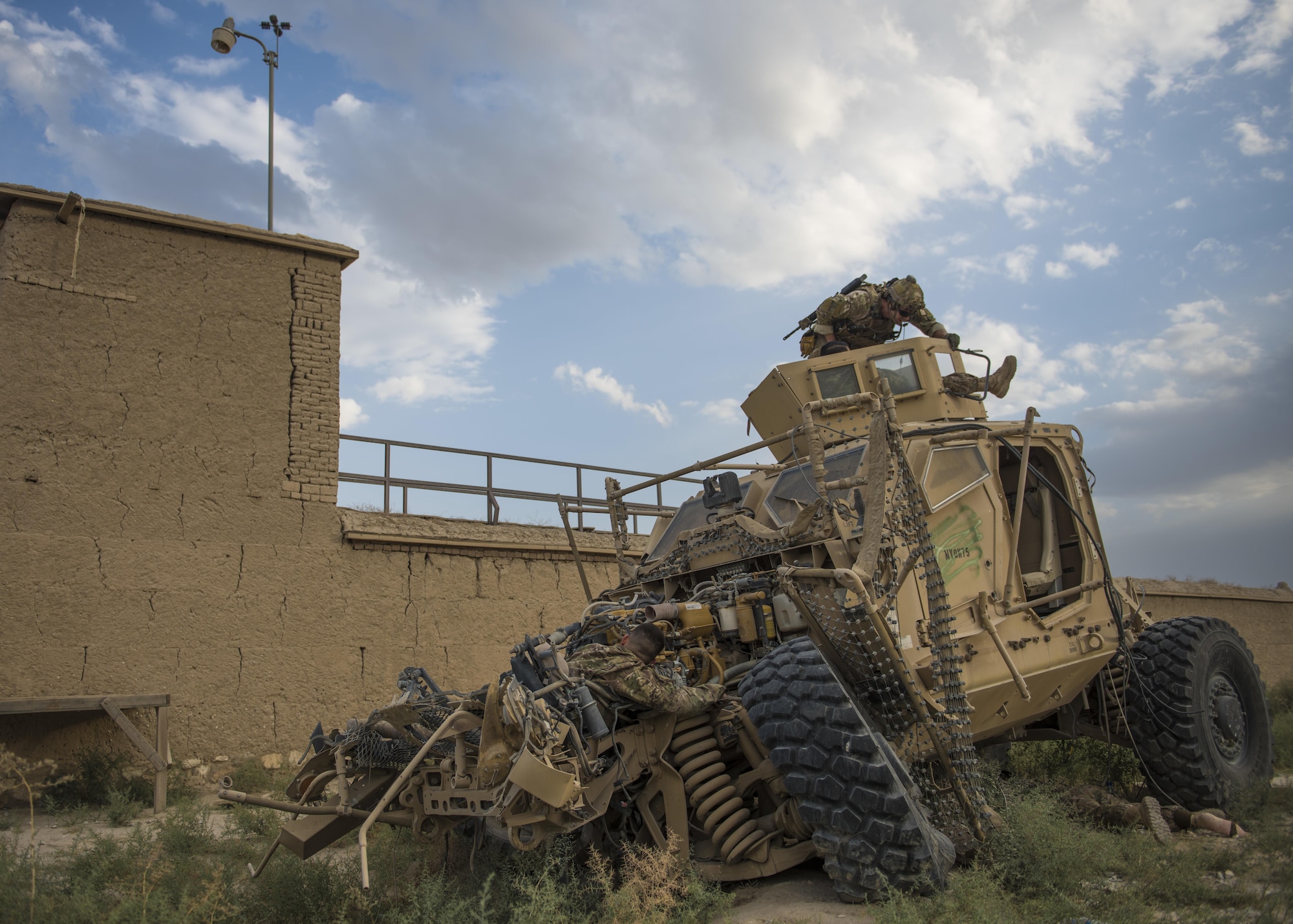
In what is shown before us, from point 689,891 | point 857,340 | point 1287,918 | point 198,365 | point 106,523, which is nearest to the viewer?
point 1287,918

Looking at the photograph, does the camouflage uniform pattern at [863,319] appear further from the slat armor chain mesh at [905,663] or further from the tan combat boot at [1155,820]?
the tan combat boot at [1155,820]

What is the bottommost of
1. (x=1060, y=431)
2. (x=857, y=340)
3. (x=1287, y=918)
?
(x=1287, y=918)

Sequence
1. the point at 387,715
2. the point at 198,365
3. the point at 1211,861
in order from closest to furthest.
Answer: the point at 387,715, the point at 1211,861, the point at 198,365

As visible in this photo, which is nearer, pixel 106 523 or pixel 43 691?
pixel 43 691

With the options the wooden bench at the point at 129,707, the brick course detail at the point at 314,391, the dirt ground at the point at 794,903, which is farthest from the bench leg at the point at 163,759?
the dirt ground at the point at 794,903

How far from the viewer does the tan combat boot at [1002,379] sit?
7590mm

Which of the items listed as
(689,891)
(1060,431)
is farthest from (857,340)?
(689,891)

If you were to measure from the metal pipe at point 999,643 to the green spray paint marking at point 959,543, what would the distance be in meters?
0.20

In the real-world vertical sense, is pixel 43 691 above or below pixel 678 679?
above

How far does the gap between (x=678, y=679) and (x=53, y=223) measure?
29.9ft

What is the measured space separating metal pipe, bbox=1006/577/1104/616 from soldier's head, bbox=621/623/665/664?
243 cm

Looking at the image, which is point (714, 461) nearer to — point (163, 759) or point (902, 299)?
point (902, 299)

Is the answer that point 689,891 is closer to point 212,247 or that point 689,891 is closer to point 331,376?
point 331,376

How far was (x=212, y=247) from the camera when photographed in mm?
10625
